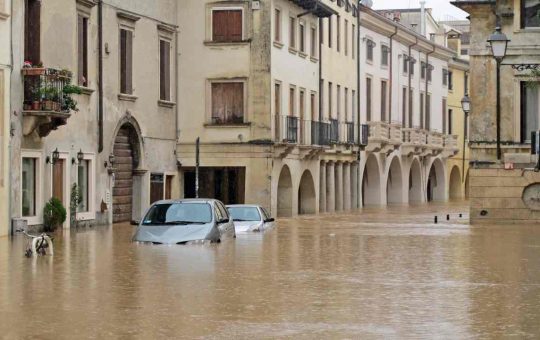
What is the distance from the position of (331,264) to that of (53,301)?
27.7 feet

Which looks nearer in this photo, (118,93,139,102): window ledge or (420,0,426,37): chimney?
(118,93,139,102): window ledge

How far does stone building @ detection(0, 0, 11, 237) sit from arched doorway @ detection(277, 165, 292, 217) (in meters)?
21.4

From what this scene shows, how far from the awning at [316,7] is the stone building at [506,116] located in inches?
460

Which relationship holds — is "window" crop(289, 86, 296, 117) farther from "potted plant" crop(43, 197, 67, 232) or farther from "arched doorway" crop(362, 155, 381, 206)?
"arched doorway" crop(362, 155, 381, 206)

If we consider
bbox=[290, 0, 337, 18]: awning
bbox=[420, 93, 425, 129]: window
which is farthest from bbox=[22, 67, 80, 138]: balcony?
bbox=[420, 93, 425, 129]: window

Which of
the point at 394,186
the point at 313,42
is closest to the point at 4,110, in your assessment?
the point at 313,42

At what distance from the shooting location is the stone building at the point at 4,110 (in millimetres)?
35656

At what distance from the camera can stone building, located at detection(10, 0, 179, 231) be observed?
120ft

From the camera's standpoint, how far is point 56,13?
39.1m

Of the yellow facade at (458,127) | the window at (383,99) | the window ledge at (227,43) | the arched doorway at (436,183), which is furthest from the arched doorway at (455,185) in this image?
the window ledge at (227,43)

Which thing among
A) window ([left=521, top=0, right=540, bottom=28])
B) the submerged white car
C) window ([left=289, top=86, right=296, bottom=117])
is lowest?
the submerged white car

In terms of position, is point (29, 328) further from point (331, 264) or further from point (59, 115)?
point (59, 115)

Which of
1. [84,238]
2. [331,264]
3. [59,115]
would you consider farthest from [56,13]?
[331,264]

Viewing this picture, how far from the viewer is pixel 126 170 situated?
151 feet
